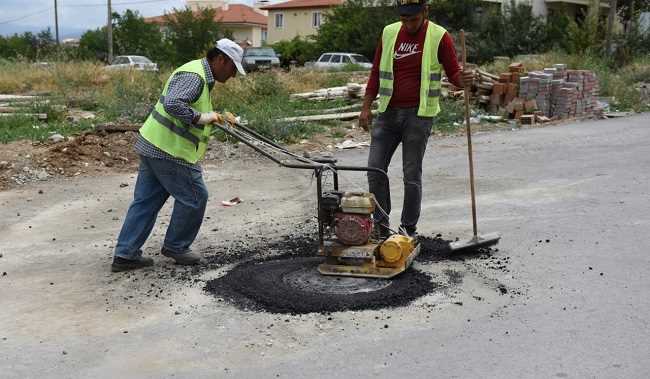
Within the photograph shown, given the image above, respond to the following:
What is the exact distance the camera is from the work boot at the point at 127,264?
5586 mm

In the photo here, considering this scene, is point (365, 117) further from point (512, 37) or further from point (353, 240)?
point (512, 37)

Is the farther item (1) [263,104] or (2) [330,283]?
(1) [263,104]

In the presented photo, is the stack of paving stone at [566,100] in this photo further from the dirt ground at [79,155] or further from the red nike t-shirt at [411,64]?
the red nike t-shirt at [411,64]

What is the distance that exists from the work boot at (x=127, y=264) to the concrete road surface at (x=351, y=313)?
11 centimetres

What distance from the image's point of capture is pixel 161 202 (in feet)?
18.7

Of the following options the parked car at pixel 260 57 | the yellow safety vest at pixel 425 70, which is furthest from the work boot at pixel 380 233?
the parked car at pixel 260 57

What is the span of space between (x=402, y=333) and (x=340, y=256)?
105 cm

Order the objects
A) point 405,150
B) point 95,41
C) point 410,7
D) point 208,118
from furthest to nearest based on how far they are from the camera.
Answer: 1. point 95,41
2. point 405,150
3. point 410,7
4. point 208,118

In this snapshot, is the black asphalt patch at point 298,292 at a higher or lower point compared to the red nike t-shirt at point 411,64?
lower

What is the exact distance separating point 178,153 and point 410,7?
2.11m

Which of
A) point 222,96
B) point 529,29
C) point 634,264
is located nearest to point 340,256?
point 634,264

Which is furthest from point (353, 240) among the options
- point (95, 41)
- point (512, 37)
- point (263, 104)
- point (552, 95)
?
point (95, 41)

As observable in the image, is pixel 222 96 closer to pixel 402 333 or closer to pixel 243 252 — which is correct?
pixel 243 252

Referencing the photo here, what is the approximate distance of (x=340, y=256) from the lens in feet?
17.1
